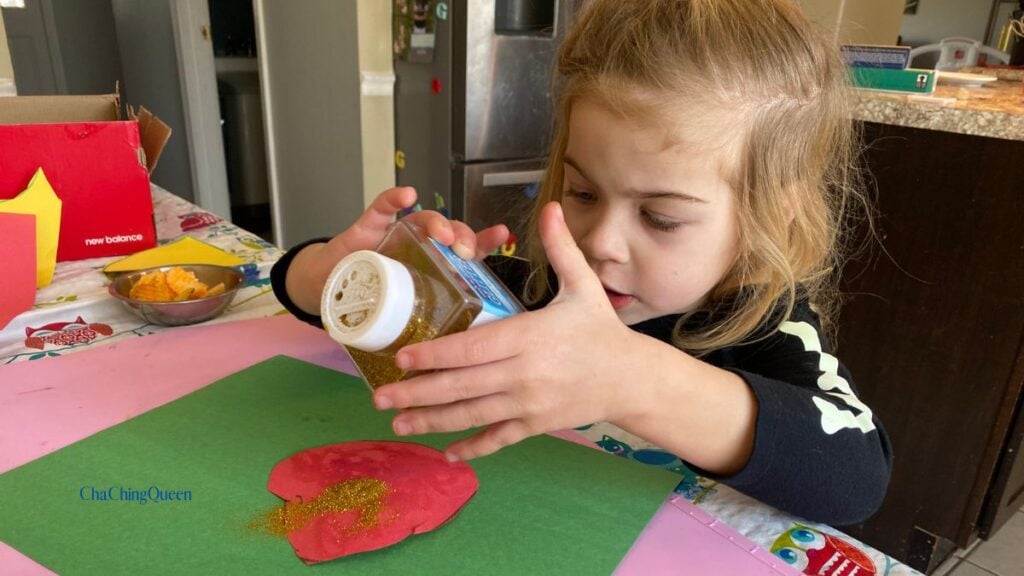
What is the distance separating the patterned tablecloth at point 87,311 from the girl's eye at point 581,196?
0.39 m

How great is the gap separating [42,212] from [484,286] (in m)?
0.71

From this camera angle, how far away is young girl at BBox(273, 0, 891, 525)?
399 millimetres

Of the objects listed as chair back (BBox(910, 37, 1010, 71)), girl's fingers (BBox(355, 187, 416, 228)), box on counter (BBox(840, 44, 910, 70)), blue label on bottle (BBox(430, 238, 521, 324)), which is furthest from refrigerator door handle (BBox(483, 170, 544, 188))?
chair back (BBox(910, 37, 1010, 71))

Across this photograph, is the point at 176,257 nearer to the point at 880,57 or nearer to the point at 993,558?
the point at 880,57

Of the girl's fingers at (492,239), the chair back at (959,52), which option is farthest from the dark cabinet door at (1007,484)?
the chair back at (959,52)

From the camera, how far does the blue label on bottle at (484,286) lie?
40 cm

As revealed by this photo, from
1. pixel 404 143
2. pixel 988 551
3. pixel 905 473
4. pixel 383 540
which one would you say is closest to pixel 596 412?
pixel 383 540

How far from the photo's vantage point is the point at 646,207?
0.55 m

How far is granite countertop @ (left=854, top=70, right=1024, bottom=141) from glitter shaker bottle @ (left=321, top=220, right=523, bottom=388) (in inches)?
30.1

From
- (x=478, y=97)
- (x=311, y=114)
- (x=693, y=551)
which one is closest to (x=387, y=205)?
(x=693, y=551)

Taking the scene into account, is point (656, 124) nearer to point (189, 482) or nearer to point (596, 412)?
point (596, 412)

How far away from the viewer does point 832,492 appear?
500 mm

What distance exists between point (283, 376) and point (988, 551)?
144 cm

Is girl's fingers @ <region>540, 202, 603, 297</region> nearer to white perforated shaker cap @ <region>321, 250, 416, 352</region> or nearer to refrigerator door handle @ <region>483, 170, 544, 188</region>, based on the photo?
white perforated shaker cap @ <region>321, 250, 416, 352</region>
